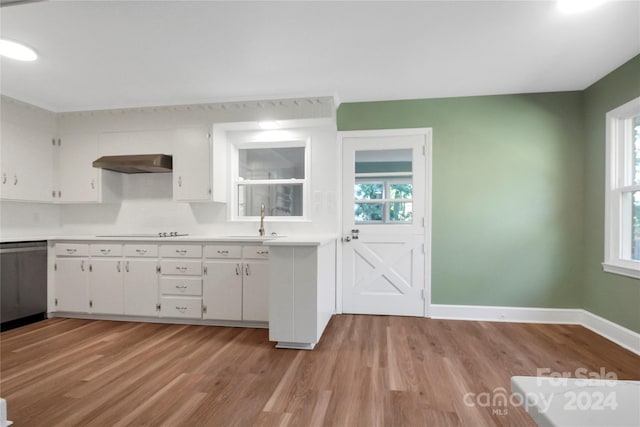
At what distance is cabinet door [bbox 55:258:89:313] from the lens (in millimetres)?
3414

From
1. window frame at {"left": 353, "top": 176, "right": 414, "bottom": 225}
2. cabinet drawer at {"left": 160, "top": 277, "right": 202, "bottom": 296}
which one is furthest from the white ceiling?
cabinet drawer at {"left": 160, "top": 277, "right": 202, "bottom": 296}

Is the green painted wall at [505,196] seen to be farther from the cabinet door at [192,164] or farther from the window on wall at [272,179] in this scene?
the cabinet door at [192,164]

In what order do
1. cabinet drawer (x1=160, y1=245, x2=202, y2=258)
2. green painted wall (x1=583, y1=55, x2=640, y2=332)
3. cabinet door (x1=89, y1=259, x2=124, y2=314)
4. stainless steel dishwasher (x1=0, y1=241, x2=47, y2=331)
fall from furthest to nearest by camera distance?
cabinet door (x1=89, y1=259, x2=124, y2=314) < cabinet drawer (x1=160, y1=245, x2=202, y2=258) < stainless steel dishwasher (x1=0, y1=241, x2=47, y2=331) < green painted wall (x1=583, y1=55, x2=640, y2=332)

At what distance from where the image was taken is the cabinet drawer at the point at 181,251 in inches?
127

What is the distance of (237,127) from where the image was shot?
3.66m

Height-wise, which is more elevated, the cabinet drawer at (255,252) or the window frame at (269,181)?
the window frame at (269,181)

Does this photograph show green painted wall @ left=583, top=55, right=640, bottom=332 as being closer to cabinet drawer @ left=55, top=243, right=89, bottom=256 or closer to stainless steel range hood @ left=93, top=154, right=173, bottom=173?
stainless steel range hood @ left=93, top=154, right=173, bottom=173

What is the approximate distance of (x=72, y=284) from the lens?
11.3 ft

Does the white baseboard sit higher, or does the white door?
the white door

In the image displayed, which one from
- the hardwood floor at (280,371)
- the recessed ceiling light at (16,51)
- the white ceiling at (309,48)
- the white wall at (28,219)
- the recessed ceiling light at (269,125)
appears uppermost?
the white ceiling at (309,48)

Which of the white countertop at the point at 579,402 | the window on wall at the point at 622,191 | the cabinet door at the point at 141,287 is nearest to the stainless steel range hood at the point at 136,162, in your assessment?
the cabinet door at the point at 141,287

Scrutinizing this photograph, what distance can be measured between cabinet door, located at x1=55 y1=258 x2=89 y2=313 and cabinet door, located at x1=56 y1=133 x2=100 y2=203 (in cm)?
82

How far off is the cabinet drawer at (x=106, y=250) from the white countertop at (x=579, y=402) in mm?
3818

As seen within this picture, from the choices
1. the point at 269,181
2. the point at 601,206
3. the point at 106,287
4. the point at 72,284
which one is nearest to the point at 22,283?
the point at 72,284
